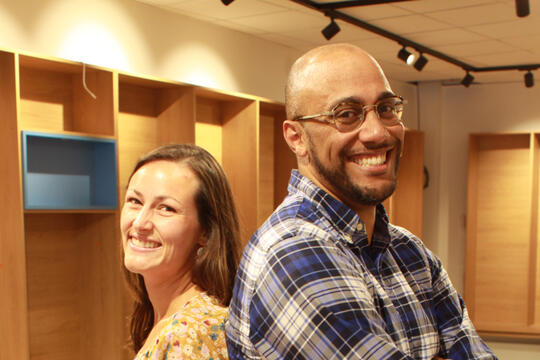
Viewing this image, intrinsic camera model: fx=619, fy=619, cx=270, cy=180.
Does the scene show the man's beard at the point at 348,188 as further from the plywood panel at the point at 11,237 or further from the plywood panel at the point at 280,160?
the plywood panel at the point at 280,160

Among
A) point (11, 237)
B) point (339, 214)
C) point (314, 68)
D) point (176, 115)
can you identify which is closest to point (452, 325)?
point (339, 214)

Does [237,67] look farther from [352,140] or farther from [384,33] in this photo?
[352,140]

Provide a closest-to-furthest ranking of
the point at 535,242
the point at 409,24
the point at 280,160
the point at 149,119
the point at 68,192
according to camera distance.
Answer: the point at 68,192, the point at 149,119, the point at 409,24, the point at 280,160, the point at 535,242

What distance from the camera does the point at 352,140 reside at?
4.25ft

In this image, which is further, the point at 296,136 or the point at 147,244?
the point at 147,244

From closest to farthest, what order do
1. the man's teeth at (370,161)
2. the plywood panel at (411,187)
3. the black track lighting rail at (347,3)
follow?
the man's teeth at (370,161) → the black track lighting rail at (347,3) → the plywood panel at (411,187)

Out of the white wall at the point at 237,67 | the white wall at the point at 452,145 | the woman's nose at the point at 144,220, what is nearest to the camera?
the woman's nose at the point at 144,220

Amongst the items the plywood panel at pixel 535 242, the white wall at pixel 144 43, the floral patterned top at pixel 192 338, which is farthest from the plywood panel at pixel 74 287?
the plywood panel at pixel 535 242

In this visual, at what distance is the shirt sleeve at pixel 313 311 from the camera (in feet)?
3.68

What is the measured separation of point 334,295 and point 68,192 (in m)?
2.71

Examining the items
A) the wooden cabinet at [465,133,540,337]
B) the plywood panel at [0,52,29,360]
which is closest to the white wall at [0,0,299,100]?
the plywood panel at [0,52,29,360]

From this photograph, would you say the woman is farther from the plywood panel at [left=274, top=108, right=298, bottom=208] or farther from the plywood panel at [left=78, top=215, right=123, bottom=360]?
the plywood panel at [left=274, top=108, right=298, bottom=208]

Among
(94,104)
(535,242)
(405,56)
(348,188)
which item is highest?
(405,56)

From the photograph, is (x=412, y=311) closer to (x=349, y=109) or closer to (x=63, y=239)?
(x=349, y=109)
